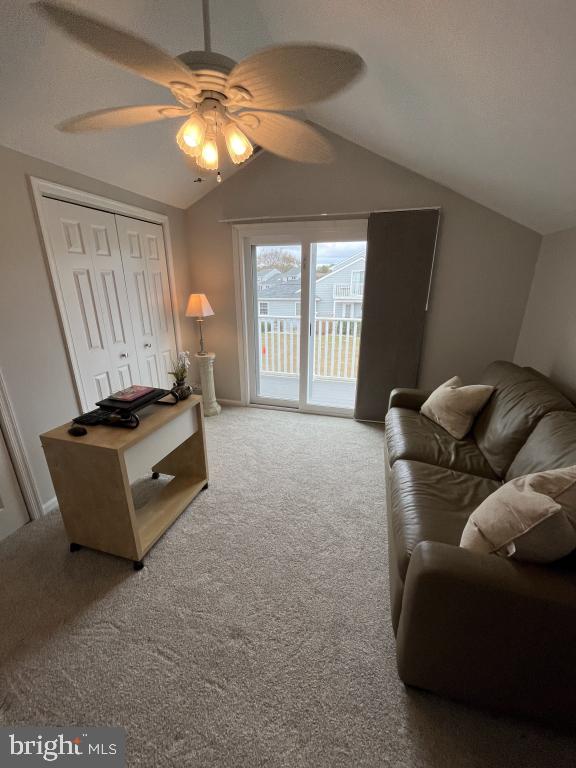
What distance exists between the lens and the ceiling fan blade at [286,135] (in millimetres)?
1217

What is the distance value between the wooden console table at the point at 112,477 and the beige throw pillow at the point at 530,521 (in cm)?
149

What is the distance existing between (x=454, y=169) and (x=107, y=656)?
3.44 metres

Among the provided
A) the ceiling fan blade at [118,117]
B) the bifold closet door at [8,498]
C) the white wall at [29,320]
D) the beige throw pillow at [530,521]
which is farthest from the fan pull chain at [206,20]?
the bifold closet door at [8,498]

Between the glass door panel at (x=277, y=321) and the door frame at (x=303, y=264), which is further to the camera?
the glass door panel at (x=277, y=321)

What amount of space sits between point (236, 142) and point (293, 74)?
439 mm

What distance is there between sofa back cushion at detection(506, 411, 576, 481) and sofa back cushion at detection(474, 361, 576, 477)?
0.06 m

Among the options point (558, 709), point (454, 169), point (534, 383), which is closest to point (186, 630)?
point (558, 709)

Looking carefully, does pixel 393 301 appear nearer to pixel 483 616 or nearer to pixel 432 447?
pixel 432 447

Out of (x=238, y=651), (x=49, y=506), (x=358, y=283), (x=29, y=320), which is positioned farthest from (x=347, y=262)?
(x=49, y=506)

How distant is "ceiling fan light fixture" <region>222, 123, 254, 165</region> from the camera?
1212 mm

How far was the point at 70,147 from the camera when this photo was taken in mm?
1915

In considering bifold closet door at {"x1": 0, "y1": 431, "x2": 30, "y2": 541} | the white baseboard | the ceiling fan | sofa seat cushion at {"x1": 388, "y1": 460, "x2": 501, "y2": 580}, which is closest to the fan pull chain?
the ceiling fan

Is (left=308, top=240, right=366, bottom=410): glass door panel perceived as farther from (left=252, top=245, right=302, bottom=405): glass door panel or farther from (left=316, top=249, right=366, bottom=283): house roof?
(left=252, top=245, right=302, bottom=405): glass door panel

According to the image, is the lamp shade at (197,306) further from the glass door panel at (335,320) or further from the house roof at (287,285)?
the glass door panel at (335,320)
